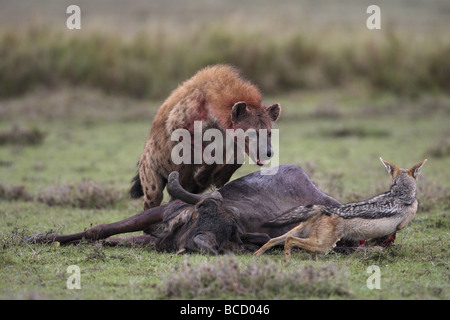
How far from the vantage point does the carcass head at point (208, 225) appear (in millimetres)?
5488

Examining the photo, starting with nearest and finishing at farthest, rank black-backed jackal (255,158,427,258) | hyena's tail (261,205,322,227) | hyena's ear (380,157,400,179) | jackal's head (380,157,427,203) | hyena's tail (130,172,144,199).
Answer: black-backed jackal (255,158,427,258), hyena's tail (261,205,322,227), jackal's head (380,157,427,203), hyena's ear (380,157,400,179), hyena's tail (130,172,144,199)

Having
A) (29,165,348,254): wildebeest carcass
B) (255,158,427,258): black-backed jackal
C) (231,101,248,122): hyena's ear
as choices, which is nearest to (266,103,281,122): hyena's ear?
(231,101,248,122): hyena's ear

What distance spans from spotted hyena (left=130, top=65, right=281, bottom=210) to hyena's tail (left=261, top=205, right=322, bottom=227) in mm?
697

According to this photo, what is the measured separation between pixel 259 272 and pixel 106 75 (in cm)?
1401

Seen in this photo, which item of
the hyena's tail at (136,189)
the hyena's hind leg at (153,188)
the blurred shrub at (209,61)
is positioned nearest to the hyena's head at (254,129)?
the hyena's hind leg at (153,188)

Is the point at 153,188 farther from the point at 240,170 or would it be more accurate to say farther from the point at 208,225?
the point at 240,170

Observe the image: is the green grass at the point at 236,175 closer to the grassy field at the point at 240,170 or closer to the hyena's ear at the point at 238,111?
the grassy field at the point at 240,170

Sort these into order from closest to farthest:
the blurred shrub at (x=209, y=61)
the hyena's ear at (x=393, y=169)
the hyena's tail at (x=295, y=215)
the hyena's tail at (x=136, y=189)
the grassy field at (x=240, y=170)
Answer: the grassy field at (x=240, y=170)
the hyena's tail at (x=295, y=215)
the hyena's ear at (x=393, y=169)
the hyena's tail at (x=136, y=189)
the blurred shrub at (x=209, y=61)

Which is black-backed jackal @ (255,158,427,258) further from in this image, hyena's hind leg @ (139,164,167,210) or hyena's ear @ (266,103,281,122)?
hyena's hind leg @ (139,164,167,210)

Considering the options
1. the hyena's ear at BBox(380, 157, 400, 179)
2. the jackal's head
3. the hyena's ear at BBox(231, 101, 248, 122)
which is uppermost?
the hyena's ear at BBox(231, 101, 248, 122)

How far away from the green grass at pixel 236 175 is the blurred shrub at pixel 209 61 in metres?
0.59

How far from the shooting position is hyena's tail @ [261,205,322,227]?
564cm

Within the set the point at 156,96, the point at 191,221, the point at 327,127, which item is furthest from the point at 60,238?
the point at 156,96

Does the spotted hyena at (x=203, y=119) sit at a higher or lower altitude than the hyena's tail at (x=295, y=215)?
higher
